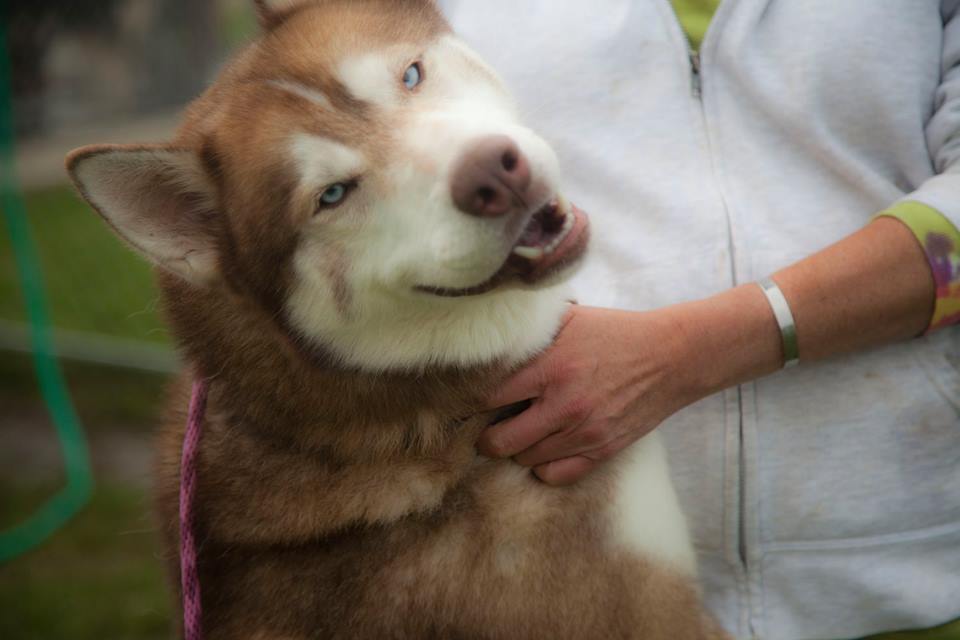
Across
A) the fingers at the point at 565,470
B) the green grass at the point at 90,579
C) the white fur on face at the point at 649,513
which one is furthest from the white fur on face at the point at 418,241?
the green grass at the point at 90,579

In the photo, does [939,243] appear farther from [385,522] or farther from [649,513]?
[385,522]

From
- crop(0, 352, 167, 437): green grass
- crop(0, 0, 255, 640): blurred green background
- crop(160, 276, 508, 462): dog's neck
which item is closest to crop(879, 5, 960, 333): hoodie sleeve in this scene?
crop(160, 276, 508, 462): dog's neck

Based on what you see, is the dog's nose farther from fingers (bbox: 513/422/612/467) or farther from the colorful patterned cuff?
the colorful patterned cuff

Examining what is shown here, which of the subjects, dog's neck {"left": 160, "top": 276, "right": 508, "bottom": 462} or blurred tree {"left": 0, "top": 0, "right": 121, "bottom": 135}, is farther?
blurred tree {"left": 0, "top": 0, "right": 121, "bottom": 135}

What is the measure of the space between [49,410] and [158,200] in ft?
17.4

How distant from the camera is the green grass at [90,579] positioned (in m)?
4.72

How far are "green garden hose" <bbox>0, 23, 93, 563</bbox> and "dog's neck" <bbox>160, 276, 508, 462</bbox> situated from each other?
Answer: 13.5ft

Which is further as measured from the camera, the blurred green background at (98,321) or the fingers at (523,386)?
the blurred green background at (98,321)

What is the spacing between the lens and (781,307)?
2004mm

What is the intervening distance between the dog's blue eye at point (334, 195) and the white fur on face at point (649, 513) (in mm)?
892

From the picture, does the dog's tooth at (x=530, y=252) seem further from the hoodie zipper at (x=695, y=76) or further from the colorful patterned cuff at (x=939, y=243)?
the colorful patterned cuff at (x=939, y=243)

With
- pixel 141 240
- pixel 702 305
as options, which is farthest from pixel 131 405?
pixel 702 305

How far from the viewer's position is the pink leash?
6.72 ft

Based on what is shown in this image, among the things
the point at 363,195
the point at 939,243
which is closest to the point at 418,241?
the point at 363,195
